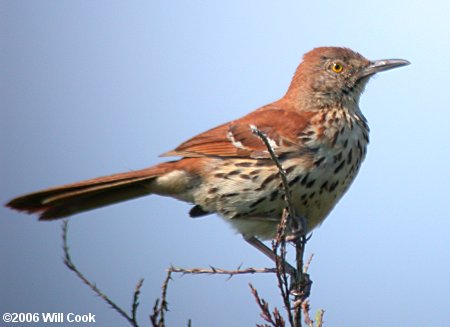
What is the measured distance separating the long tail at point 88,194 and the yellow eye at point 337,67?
4.22 feet

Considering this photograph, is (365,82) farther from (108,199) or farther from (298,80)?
(108,199)

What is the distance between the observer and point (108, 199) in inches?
175

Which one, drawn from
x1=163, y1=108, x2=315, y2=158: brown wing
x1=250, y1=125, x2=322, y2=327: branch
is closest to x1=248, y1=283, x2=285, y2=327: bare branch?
x1=250, y1=125, x2=322, y2=327: branch

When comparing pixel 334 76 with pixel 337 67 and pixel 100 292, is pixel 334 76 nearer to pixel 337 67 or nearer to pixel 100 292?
pixel 337 67

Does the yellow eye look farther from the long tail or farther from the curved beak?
the long tail

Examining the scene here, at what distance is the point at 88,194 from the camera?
435 centimetres

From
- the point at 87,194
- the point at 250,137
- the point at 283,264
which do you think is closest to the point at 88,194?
the point at 87,194

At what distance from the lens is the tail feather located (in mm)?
4148

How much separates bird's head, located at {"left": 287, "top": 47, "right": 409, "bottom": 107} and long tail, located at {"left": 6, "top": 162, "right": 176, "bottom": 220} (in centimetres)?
106

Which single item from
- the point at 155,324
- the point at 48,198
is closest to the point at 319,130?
the point at 48,198

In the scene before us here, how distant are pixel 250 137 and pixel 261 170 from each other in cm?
34

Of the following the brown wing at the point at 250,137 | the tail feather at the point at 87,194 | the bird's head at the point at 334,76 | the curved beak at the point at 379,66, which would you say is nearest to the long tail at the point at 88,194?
the tail feather at the point at 87,194

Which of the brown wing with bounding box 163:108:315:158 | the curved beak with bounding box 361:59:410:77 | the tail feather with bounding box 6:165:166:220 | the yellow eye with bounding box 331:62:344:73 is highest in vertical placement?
the yellow eye with bounding box 331:62:344:73

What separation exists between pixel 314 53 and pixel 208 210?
4.51 feet
